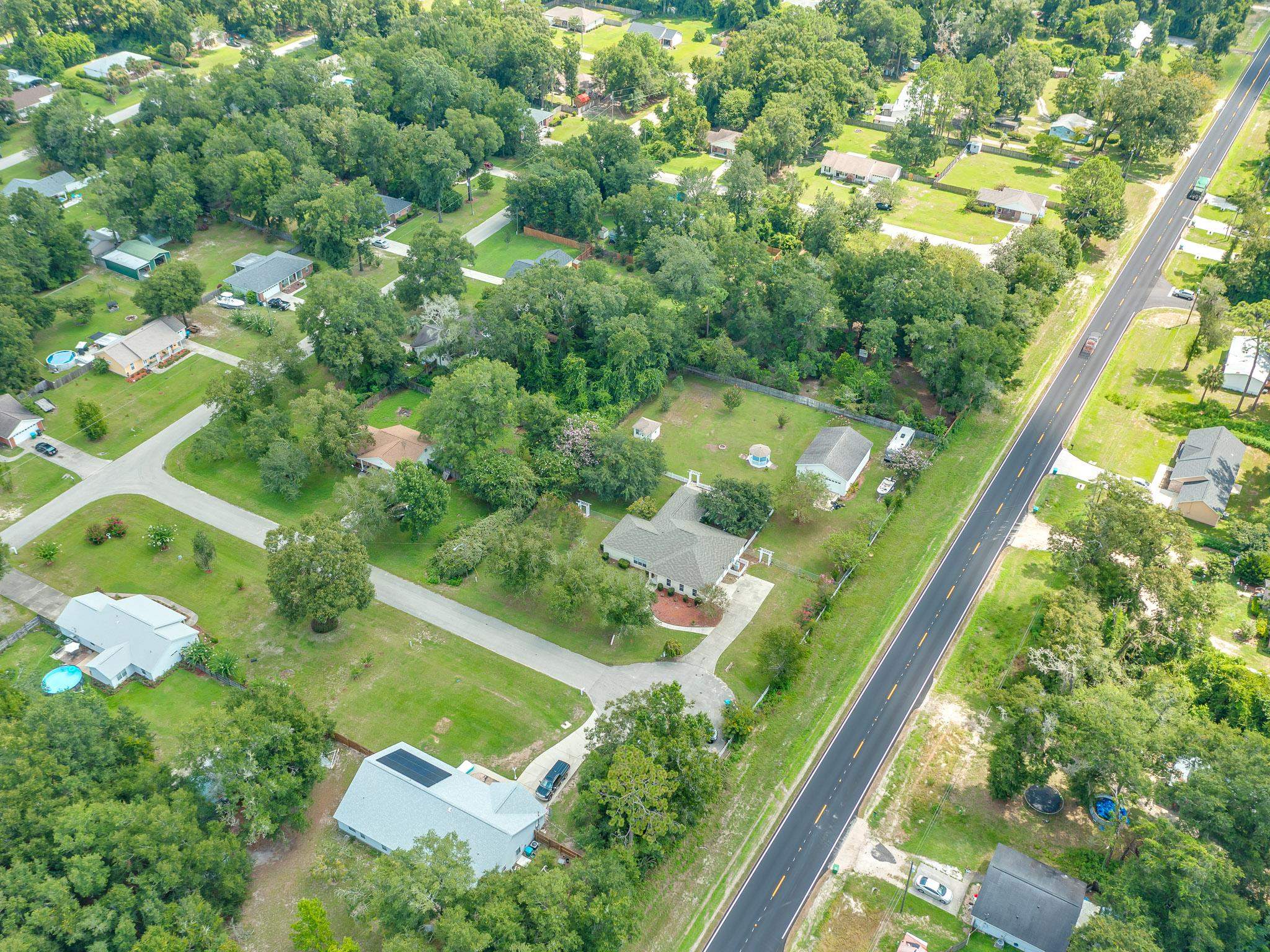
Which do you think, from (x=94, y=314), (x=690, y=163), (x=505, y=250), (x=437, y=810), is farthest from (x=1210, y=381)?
(x=94, y=314)

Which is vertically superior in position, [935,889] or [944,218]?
[944,218]

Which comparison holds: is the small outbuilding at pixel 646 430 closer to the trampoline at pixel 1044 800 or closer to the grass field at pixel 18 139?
the trampoline at pixel 1044 800

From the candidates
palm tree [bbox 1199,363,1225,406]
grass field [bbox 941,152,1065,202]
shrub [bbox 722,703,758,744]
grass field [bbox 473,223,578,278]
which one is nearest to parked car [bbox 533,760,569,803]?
shrub [bbox 722,703,758,744]

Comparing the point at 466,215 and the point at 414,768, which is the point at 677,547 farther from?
the point at 466,215

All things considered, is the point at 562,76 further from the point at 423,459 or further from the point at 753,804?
the point at 753,804

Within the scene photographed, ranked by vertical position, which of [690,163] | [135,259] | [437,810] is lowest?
[437,810]

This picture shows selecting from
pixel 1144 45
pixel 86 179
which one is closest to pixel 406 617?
pixel 86 179

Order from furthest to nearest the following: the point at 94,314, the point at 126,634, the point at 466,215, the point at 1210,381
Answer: the point at 466,215
the point at 94,314
the point at 1210,381
the point at 126,634

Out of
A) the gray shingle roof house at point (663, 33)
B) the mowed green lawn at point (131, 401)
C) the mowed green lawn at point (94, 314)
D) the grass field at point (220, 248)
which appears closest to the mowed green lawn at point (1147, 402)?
the mowed green lawn at point (131, 401)
